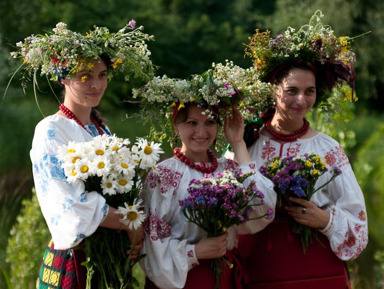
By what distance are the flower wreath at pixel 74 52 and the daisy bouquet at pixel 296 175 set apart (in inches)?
35.6

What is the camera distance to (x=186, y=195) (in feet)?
12.9

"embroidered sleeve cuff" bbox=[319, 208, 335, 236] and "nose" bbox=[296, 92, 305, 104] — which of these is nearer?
"embroidered sleeve cuff" bbox=[319, 208, 335, 236]

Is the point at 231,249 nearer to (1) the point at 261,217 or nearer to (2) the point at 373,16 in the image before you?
(1) the point at 261,217

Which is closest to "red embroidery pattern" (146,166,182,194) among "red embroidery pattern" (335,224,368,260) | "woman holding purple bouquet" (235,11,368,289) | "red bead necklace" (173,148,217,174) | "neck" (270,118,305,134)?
"red bead necklace" (173,148,217,174)

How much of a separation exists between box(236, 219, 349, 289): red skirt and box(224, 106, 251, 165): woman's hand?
0.44 metres

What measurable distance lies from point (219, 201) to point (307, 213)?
1.95 feet

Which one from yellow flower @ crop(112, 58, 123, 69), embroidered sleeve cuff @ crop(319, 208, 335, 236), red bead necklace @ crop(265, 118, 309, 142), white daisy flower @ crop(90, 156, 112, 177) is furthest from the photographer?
red bead necklace @ crop(265, 118, 309, 142)

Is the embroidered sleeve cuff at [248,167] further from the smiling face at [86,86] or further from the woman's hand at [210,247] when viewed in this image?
the smiling face at [86,86]

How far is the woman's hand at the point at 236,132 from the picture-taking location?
13.5 feet

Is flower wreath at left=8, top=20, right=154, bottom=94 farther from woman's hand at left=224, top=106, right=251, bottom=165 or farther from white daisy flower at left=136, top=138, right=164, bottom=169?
woman's hand at left=224, top=106, right=251, bottom=165

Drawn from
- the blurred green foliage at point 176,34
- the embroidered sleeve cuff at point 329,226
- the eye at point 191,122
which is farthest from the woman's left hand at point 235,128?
the blurred green foliage at point 176,34

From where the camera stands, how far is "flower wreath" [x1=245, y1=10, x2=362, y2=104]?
425 cm

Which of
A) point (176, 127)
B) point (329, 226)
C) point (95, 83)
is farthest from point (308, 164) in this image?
point (95, 83)

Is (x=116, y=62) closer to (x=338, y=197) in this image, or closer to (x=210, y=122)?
(x=210, y=122)
